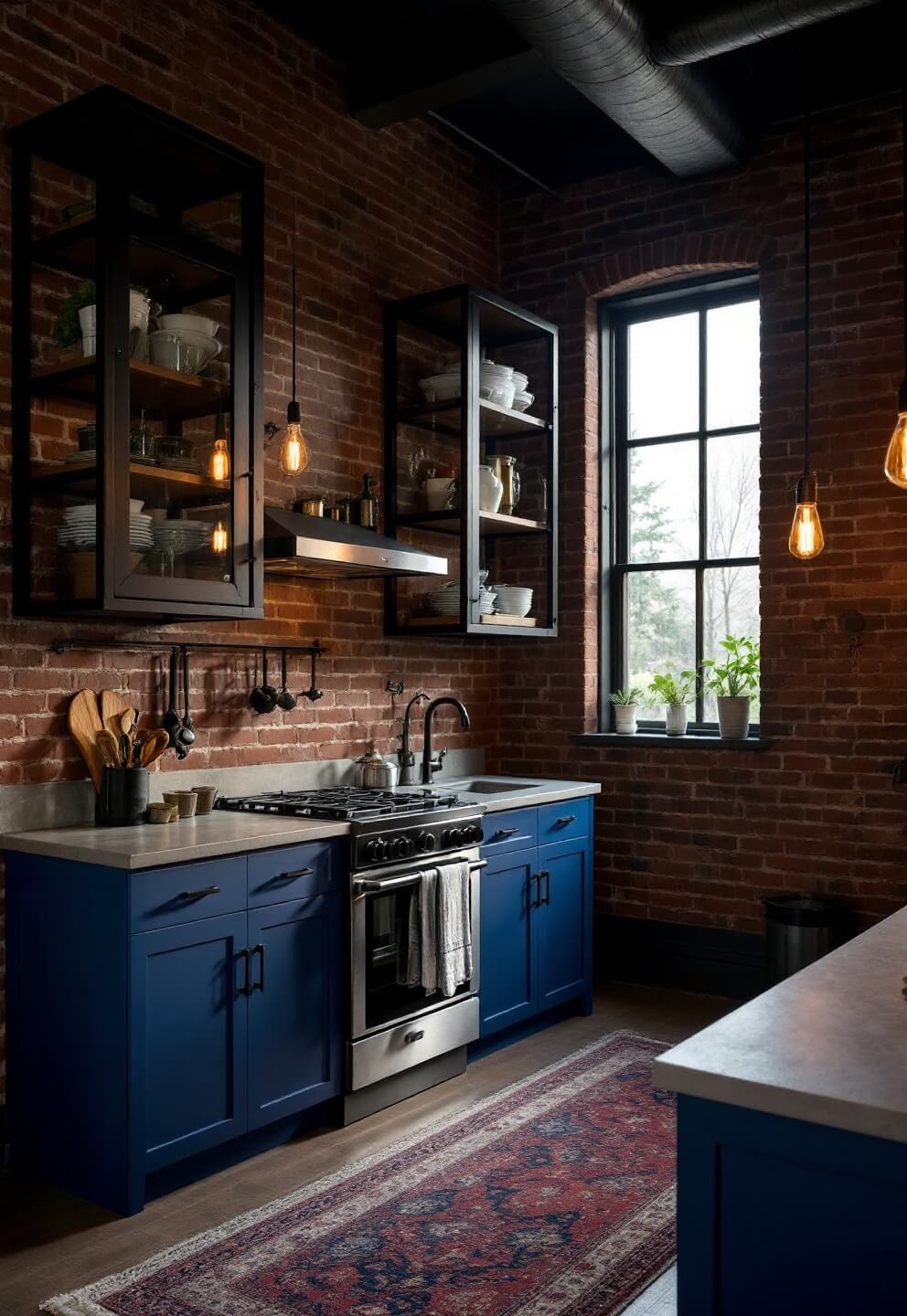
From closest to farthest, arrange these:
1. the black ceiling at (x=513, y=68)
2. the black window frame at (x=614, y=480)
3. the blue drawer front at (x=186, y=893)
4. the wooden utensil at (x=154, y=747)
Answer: the blue drawer front at (x=186, y=893), the wooden utensil at (x=154, y=747), the black ceiling at (x=513, y=68), the black window frame at (x=614, y=480)

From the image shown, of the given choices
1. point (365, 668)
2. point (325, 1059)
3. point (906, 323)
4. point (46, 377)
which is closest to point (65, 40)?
point (46, 377)

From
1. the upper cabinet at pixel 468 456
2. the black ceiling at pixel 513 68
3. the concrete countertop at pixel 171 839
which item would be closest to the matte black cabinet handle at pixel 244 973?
the concrete countertop at pixel 171 839

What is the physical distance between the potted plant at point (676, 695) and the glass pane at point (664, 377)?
1.20 m

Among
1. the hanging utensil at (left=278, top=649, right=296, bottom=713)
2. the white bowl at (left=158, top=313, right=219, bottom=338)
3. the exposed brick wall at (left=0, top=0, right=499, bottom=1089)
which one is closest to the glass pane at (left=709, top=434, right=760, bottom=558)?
the exposed brick wall at (left=0, top=0, right=499, bottom=1089)

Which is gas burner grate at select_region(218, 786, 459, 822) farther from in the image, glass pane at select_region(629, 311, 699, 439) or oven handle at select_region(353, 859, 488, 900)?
glass pane at select_region(629, 311, 699, 439)

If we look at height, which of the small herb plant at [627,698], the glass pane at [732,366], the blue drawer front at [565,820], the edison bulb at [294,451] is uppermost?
the glass pane at [732,366]

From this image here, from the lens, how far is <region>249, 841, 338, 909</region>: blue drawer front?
11.0 ft

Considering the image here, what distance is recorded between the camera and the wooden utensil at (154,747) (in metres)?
3.62

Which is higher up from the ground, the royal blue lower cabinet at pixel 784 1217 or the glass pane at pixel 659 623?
the glass pane at pixel 659 623

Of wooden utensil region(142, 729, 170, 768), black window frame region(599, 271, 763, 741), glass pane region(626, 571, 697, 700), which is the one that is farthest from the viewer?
black window frame region(599, 271, 763, 741)

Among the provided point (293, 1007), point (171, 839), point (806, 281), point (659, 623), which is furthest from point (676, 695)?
point (171, 839)

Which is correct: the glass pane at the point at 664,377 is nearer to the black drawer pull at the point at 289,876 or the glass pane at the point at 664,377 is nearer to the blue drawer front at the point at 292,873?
the blue drawer front at the point at 292,873

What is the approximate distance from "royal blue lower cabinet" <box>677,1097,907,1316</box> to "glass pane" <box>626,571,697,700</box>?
3987 millimetres

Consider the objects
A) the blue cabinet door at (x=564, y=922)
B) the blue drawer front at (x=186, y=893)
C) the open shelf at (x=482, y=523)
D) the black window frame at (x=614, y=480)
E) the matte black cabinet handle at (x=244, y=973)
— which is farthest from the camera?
the black window frame at (x=614, y=480)
